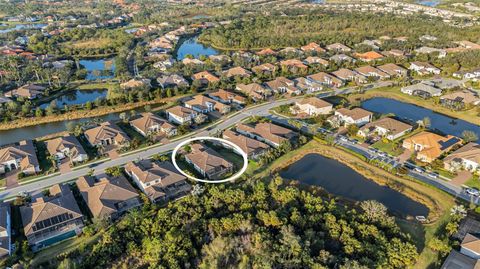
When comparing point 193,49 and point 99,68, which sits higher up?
point 99,68

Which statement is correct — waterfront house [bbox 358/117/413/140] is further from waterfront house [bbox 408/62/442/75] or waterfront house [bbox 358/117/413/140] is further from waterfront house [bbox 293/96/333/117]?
waterfront house [bbox 408/62/442/75]

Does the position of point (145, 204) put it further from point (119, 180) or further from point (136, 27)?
point (136, 27)

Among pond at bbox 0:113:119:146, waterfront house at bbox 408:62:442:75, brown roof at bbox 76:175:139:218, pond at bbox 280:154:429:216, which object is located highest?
brown roof at bbox 76:175:139:218

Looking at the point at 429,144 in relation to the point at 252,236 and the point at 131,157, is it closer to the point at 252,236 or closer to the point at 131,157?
the point at 252,236

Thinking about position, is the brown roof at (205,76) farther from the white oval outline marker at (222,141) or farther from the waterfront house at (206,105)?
the white oval outline marker at (222,141)

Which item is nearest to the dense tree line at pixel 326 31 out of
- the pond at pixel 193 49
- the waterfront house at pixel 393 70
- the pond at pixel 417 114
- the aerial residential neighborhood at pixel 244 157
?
the pond at pixel 193 49

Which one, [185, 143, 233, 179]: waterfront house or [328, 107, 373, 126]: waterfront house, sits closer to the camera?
[185, 143, 233, 179]: waterfront house

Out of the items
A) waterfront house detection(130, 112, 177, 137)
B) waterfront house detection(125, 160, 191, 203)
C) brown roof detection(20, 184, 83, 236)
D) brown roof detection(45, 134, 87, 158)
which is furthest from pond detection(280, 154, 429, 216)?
brown roof detection(45, 134, 87, 158)

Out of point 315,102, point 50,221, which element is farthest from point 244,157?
point 50,221
